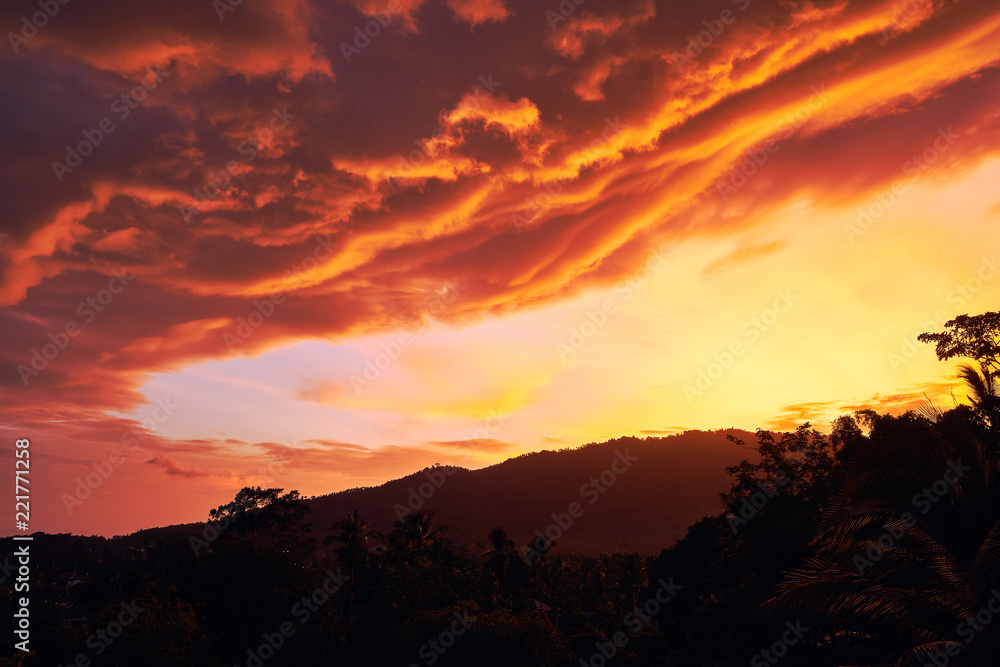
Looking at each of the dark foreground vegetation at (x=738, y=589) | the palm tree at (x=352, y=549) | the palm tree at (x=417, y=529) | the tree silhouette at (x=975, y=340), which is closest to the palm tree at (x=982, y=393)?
the dark foreground vegetation at (x=738, y=589)

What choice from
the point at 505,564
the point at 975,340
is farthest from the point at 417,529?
the point at 975,340

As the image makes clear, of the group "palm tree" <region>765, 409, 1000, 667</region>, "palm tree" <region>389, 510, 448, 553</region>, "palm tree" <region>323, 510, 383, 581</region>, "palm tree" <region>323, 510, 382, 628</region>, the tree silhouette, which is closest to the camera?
"palm tree" <region>765, 409, 1000, 667</region>

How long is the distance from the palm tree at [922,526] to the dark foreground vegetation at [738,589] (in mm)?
32

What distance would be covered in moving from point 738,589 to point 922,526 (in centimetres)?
2329

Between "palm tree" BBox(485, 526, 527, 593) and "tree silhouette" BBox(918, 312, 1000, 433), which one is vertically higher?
"tree silhouette" BBox(918, 312, 1000, 433)

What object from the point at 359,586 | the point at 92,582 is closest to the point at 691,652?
the point at 359,586

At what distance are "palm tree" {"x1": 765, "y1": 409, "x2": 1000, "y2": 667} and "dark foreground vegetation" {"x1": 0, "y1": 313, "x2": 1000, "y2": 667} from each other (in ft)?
0.11

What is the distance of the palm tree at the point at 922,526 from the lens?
1067 cm

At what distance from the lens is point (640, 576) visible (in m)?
75.8

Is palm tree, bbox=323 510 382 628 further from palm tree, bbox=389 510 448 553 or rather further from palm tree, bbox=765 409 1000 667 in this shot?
palm tree, bbox=765 409 1000 667

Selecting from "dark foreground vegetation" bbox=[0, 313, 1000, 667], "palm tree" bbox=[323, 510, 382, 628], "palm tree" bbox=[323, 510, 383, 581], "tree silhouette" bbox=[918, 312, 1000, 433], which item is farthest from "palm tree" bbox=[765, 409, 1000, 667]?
"palm tree" bbox=[323, 510, 383, 581]

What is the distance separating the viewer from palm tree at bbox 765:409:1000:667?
Answer: 10.7 metres

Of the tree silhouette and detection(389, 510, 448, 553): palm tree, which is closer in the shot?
the tree silhouette

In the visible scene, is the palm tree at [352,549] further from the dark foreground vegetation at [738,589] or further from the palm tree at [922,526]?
the palm tree at [922,526]
